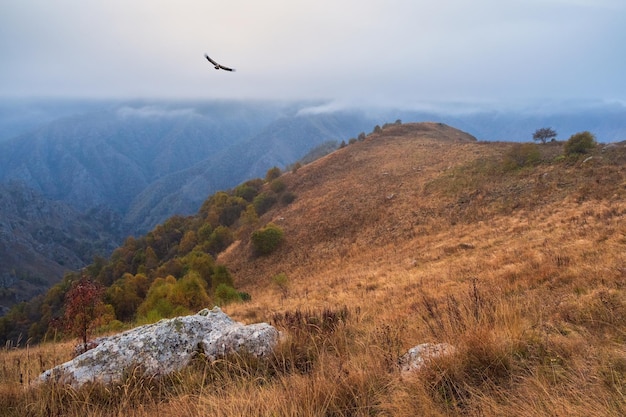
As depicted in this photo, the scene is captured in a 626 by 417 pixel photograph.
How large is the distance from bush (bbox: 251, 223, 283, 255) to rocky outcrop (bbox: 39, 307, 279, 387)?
3393 cm

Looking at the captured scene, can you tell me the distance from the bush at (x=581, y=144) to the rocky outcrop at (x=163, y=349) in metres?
35.9

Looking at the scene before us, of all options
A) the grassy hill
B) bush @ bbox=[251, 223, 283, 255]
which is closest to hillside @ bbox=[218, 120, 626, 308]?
the grassy hill

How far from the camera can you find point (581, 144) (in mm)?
29922

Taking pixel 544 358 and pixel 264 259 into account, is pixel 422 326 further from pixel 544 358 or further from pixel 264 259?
pixel 264 259

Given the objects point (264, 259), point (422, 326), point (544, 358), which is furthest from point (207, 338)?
point (264, 259)

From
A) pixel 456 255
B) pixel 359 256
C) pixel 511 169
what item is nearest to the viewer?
pixel 456 255

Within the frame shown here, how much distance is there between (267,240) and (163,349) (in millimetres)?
34782

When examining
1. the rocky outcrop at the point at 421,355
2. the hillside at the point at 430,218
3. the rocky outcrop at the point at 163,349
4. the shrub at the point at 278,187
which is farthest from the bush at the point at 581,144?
the shrub at the point at 278,187

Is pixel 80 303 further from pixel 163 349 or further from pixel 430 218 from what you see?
pixel 430 218

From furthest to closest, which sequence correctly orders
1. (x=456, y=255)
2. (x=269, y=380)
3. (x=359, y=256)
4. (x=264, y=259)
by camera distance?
(x=264, y=259) < (x=359, y=256) < (x=456, y=255) < (x=269, y=380)

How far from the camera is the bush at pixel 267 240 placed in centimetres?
3888

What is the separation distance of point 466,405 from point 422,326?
221cm

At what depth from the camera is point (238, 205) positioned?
216 feet

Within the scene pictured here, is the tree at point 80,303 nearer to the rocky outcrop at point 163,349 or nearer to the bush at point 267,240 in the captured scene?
the rocky outcrop at point 163,349
